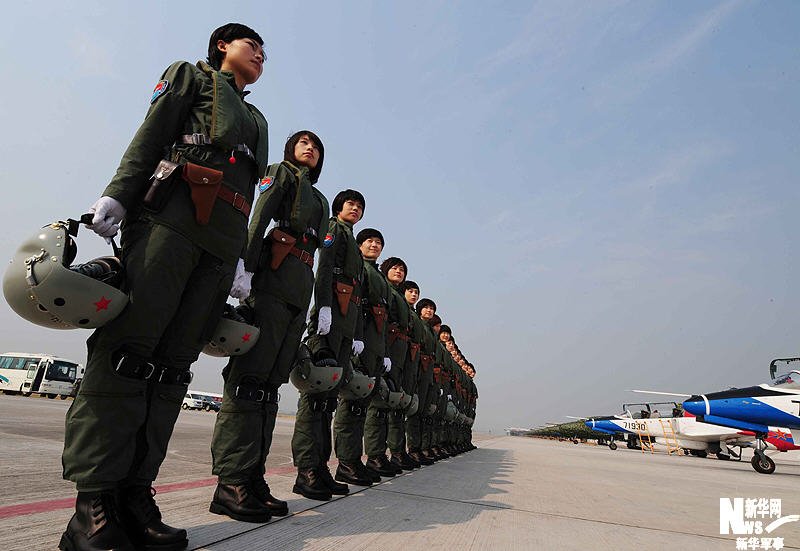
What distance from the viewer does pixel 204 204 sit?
6.62 feet

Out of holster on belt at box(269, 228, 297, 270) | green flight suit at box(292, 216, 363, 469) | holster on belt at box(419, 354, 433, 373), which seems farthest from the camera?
holster on belt at box(419, 354, 433, 373)

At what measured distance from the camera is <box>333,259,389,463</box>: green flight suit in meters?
4.07

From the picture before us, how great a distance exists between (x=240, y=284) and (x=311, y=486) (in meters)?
1.56

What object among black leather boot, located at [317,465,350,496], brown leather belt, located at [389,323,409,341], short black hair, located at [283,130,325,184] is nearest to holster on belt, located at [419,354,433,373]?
brown leather belt, located at [389,323,409,341]

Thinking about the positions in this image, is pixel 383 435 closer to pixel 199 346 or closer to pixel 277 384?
pixel 277 384

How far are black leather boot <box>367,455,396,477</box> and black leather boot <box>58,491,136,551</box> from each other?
3324 millimetres

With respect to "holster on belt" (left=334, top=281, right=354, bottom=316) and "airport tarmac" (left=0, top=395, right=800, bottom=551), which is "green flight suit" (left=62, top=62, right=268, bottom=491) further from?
"holster on belt" (left=334, top=281, right=354, bottom=316)

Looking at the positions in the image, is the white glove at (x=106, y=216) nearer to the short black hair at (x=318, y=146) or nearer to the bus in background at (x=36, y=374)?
the short black hair at (x=318, y=146)

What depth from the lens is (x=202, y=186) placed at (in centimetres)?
201

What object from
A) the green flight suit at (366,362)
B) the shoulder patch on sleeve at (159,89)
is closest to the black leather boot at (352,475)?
the green flight suit at (366,362)

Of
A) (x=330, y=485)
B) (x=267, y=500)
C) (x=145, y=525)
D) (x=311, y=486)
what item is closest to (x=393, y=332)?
(x=330, y=485)

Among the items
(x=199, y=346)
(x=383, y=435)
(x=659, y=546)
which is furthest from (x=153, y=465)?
(x=383, y=435)

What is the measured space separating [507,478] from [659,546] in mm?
3256

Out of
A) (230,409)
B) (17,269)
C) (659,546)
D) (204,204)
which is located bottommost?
(659,546)
